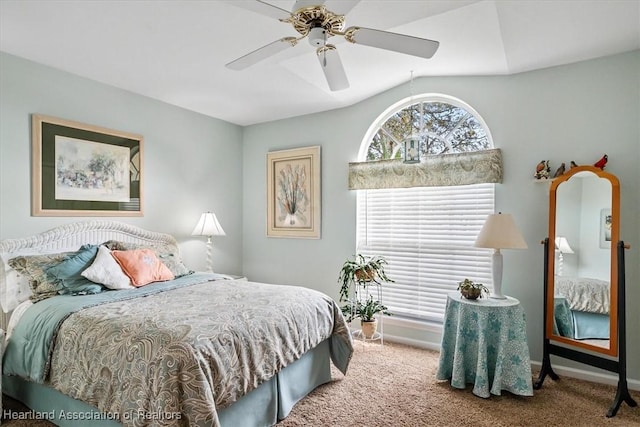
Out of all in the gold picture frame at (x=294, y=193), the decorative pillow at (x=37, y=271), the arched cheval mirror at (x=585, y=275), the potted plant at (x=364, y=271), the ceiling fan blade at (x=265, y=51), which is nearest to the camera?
the ceiling fan blade at (x=265, y=51)

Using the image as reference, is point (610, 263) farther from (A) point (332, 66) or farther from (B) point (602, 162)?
(A) point (332, 66)

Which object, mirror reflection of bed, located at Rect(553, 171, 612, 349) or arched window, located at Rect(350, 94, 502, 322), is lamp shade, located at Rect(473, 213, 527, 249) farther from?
arched window, located at Rect(350, 94, 502, 322)

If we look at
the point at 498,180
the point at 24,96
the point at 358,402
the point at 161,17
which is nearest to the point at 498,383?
the point at 358,402

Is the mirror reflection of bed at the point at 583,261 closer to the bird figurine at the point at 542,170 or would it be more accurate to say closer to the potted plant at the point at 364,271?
the bird figurine at the point at 542,170

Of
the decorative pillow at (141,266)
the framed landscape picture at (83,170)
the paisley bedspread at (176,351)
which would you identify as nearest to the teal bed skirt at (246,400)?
the paisley bedspread at (176,351)

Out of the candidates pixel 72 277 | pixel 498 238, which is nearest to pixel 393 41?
pixel 498 238

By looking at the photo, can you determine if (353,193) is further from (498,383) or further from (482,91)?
(498,383)

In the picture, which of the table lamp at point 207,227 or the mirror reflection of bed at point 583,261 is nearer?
the mirror reflection of bed at point 583,261

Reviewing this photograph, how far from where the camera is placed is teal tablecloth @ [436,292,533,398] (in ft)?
8.25

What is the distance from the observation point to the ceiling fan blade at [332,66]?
198 cm

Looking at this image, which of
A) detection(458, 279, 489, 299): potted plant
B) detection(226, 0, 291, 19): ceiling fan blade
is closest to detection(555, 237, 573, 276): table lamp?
detection(458, 279, 489, 299): potted plant

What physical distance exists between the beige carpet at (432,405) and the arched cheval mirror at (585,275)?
0.52 ft

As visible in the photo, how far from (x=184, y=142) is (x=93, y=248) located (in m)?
1.68

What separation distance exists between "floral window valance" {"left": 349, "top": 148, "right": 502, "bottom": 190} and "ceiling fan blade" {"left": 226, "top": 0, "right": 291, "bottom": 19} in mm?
2166
